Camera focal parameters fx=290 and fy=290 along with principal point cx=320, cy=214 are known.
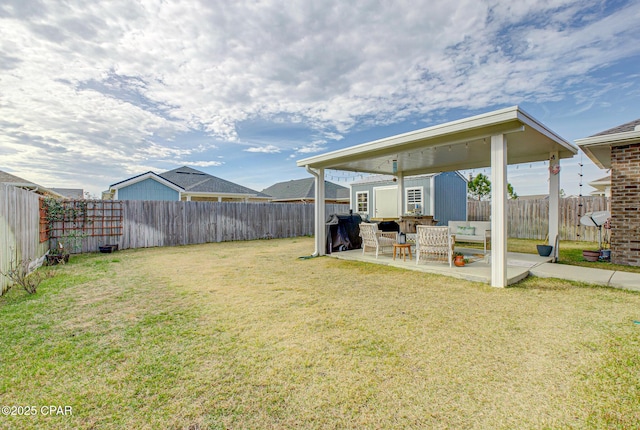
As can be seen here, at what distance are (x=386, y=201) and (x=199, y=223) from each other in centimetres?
941

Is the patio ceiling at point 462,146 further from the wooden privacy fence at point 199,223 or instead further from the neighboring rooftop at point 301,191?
the neighboring rooftop at point 301,191

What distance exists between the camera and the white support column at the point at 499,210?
15.9ft

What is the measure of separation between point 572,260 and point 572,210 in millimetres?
6504

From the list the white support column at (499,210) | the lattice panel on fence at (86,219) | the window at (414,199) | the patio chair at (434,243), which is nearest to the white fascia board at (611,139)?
the white support column at (499,210)

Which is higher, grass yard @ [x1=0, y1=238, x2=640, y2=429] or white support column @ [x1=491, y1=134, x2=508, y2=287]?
white support column @ [x1=491, y1=134, x2=508, y2=287]

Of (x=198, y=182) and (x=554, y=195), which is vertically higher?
(x=198, y=182)

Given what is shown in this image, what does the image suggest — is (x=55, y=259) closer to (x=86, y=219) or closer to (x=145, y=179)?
(x=86, y=219)

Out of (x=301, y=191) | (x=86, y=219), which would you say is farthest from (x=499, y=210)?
(x=301, y=191)

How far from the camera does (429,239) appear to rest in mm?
6223

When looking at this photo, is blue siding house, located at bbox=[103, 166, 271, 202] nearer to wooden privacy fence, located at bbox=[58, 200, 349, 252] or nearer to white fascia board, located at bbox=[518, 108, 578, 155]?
wooden privacy fence, located at bbox=[58, 200, 349, 252]

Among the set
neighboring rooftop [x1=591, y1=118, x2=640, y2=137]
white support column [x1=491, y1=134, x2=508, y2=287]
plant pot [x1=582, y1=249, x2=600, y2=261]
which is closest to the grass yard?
white support column [x1=491, y1=134, x2=508, y2=287]

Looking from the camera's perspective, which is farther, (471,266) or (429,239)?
(471,266)

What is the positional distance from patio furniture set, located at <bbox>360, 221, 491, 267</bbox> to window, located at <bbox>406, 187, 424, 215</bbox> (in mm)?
4432

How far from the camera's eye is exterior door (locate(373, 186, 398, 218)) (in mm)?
15336
